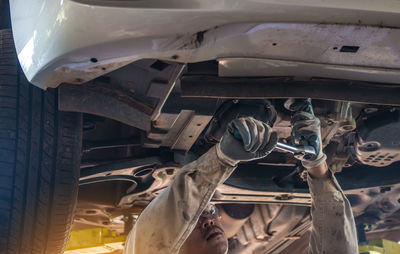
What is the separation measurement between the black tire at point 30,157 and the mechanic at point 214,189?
15.1 inches

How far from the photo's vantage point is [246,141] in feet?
7.23

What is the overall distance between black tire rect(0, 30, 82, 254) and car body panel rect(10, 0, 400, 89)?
0.20 metres

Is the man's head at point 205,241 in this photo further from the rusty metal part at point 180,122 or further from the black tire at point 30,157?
the black tire at point 30,157

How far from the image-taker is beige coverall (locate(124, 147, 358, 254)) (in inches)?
90.8

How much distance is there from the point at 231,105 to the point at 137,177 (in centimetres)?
77

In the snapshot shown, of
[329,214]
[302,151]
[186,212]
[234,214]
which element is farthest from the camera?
[234,214]

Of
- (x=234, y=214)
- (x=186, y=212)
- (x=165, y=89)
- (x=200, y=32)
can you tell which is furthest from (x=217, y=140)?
(x=234, y=214)

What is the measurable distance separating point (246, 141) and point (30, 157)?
3.00ft

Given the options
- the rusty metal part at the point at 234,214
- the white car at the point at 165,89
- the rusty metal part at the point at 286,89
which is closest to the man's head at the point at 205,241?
the white car at the point at 165,89

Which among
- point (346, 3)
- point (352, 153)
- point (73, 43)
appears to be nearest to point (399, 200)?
point (352, 153)

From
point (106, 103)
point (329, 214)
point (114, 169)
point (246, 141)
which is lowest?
point (329, 214)

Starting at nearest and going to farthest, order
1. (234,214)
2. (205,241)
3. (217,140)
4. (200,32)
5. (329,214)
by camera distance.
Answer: (200,32), (329,214), (217,140), (205,241), (234,214)

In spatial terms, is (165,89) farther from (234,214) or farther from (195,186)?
(234,214)

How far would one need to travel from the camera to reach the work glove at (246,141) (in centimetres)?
221
